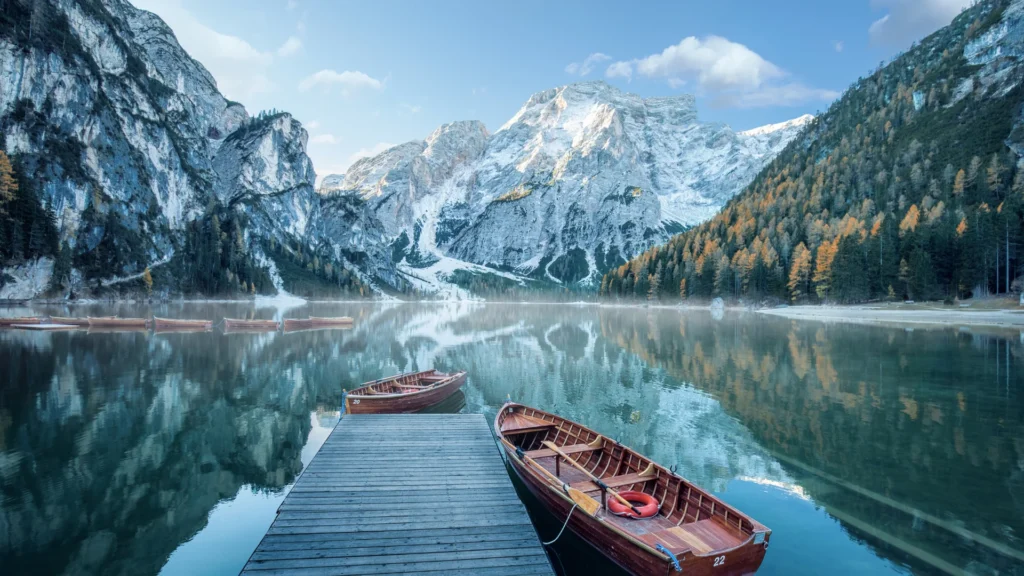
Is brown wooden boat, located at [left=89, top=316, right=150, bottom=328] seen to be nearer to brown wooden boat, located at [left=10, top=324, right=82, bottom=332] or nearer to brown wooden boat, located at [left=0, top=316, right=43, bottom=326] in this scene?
brown wooden boat, located at [left=10, top=324, right=82, bottom=332]

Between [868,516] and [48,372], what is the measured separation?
1937 inches

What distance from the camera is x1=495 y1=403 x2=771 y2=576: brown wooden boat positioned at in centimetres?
989

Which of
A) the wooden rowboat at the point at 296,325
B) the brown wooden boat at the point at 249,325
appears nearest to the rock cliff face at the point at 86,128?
the brown wooden boat at the point at 249,325

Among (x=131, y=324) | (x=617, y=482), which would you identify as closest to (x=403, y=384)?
(x=617, y=482)

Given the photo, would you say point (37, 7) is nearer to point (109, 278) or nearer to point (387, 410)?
point (109, 278)

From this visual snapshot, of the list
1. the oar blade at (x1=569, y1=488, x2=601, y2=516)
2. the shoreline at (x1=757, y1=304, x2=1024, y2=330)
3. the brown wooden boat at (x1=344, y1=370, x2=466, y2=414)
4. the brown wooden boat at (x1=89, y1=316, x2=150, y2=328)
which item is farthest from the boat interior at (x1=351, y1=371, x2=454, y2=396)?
the shoreline at (x1=757, y1=304, x2=1024, y2=330)

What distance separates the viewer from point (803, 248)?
119m

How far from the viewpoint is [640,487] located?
13594 millimetres

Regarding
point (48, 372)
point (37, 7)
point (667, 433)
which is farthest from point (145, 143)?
point (667, 433)

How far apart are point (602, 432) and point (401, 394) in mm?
10708

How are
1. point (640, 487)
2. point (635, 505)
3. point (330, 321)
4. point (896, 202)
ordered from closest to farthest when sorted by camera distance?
point (635, 505) < point (640, 487) < point (330, 321) < point (896, 202)

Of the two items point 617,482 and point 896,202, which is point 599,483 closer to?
point 617,482

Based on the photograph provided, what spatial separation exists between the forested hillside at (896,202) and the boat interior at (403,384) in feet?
343

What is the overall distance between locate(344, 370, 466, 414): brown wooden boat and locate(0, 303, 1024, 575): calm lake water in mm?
1627
